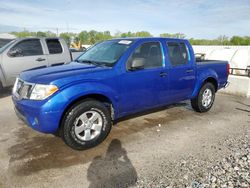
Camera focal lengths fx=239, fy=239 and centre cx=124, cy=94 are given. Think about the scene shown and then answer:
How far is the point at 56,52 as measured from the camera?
8.30m

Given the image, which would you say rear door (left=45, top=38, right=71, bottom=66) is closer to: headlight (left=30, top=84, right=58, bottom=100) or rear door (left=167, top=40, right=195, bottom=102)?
rear door (left=167, top=40, right=195, bottom=102)

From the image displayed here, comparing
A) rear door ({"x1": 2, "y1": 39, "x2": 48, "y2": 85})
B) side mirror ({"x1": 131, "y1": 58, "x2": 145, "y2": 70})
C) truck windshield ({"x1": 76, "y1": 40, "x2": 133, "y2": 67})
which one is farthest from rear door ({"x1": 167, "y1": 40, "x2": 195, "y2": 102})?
rear door ({"x1": 2, "y1": 39, "x2": 48, "y2": 85})

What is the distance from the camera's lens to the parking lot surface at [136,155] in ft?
10.5

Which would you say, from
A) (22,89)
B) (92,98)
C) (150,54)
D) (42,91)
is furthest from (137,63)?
(22,89)

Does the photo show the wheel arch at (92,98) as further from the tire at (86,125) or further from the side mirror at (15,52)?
the side mirror at (15,52)

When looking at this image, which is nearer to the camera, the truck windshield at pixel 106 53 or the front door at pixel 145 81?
the front door at pixel 145 81

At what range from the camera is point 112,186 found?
10.0 ft

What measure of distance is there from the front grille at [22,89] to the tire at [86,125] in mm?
709

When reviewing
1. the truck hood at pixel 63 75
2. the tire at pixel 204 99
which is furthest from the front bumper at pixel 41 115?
the tire at pixel 204 99

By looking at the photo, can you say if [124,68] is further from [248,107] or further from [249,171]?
[248,107]

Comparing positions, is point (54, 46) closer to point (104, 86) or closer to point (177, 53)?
point (177, 53)

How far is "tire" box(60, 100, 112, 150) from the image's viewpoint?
12.3 feet

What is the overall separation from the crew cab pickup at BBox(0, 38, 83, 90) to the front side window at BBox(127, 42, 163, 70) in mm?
3617

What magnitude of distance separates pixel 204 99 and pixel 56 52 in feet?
16.9
